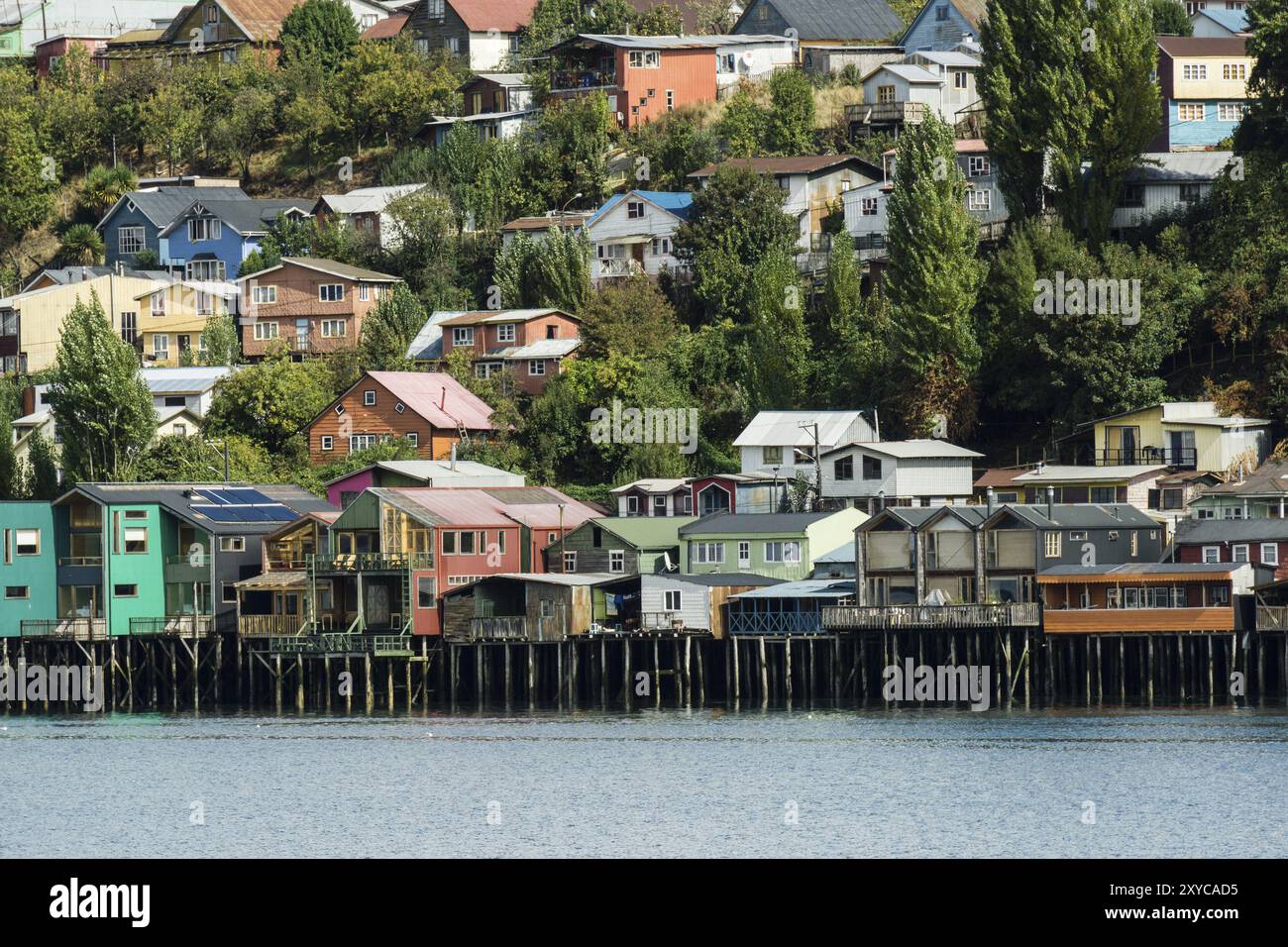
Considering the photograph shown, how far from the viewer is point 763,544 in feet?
245

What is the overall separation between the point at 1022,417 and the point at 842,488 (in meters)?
9.21

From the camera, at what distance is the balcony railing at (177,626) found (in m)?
77.0

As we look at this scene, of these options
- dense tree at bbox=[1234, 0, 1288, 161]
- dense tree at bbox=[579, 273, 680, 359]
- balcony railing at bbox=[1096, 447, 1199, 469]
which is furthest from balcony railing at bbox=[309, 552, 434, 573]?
dense tree at bbox=[1234, 0, 1288, 161]

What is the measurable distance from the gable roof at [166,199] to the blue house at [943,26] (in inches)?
1503

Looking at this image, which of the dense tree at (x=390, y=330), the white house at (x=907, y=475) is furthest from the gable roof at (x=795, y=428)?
the dense tree at (x=390, y=330)

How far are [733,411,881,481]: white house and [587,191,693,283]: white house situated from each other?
61.9 feet

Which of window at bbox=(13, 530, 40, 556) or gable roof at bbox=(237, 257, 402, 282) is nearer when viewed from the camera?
window at bbox=(13, 530, 40, 556)

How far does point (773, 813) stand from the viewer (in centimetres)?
5000

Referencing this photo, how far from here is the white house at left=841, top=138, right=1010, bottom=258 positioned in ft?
317

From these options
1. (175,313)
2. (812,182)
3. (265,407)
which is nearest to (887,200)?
(812,182)

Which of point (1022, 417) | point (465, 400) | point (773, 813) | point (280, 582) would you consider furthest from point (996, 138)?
point (773, 813)

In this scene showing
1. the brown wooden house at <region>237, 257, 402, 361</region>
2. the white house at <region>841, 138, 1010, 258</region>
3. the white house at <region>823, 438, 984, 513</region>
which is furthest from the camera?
the brown wooden house at <region>237, 257, 402, 361</region>

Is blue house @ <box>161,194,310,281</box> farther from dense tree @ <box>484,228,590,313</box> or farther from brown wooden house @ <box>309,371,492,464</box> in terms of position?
brown wooden house @ <box>309,371,492,464</box>
